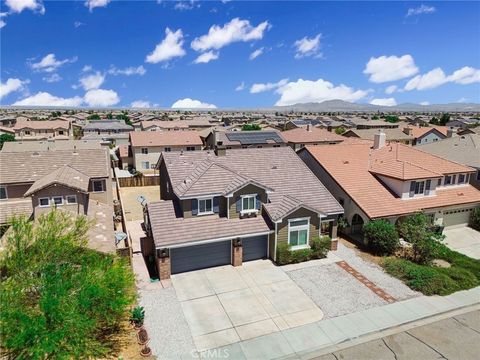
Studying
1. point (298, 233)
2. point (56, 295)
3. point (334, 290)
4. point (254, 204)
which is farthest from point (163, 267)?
point (334, 290)

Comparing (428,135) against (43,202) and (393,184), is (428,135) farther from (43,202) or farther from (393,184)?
(43,202)

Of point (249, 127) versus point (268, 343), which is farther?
point (249, 127)

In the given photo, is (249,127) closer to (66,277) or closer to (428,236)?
(428,236)

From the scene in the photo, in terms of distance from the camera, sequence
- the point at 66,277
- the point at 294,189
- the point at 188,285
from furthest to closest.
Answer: the point at 294,189
the point at 188,285
the point at 66,277

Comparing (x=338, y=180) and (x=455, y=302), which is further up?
(x=338, y=180)

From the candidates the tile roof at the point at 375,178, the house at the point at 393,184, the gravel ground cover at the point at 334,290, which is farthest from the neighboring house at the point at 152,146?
the gravel ground cover at the point at 334,290

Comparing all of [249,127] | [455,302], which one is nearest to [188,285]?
[455,302]

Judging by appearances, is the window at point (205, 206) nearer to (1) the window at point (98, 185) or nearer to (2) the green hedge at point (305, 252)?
(2) the green hedge at point (305, 252)

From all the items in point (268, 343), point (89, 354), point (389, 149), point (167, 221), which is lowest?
→ point (268, 343)
